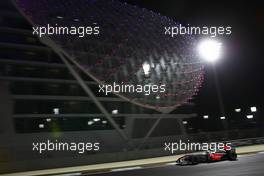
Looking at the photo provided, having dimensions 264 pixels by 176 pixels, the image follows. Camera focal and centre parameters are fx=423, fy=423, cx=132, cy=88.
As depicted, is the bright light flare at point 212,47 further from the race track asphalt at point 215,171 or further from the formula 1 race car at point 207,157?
the race track asphalt at point 215,171

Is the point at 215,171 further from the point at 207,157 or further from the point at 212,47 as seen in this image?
the point at 212,47

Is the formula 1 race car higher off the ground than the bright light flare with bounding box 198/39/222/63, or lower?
lower

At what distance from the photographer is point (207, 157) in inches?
901

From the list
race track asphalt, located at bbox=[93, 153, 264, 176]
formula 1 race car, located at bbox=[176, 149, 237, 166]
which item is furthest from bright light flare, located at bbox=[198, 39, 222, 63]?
race track asphalt, located at bbox=[93, 153, 264, 176]

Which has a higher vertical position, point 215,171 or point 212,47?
point 212,47

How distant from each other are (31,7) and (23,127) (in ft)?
37.5

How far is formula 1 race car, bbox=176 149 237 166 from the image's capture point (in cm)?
2242

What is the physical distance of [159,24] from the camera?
45.7 meters

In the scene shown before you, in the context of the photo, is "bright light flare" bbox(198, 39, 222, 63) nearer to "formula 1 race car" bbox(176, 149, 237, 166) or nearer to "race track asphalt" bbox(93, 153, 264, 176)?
"formula 1 race car" bbox(176, 149, 237, 166)

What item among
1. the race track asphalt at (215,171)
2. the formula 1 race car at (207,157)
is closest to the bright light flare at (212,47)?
the formula 1 race car at (207,157)

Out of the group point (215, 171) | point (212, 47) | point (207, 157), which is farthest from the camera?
point (212, 47)

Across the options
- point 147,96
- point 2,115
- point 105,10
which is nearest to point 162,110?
point 147,96

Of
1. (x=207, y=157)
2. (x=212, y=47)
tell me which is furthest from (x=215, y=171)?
(x=212, y=47)

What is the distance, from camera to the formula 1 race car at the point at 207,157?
22422mm
